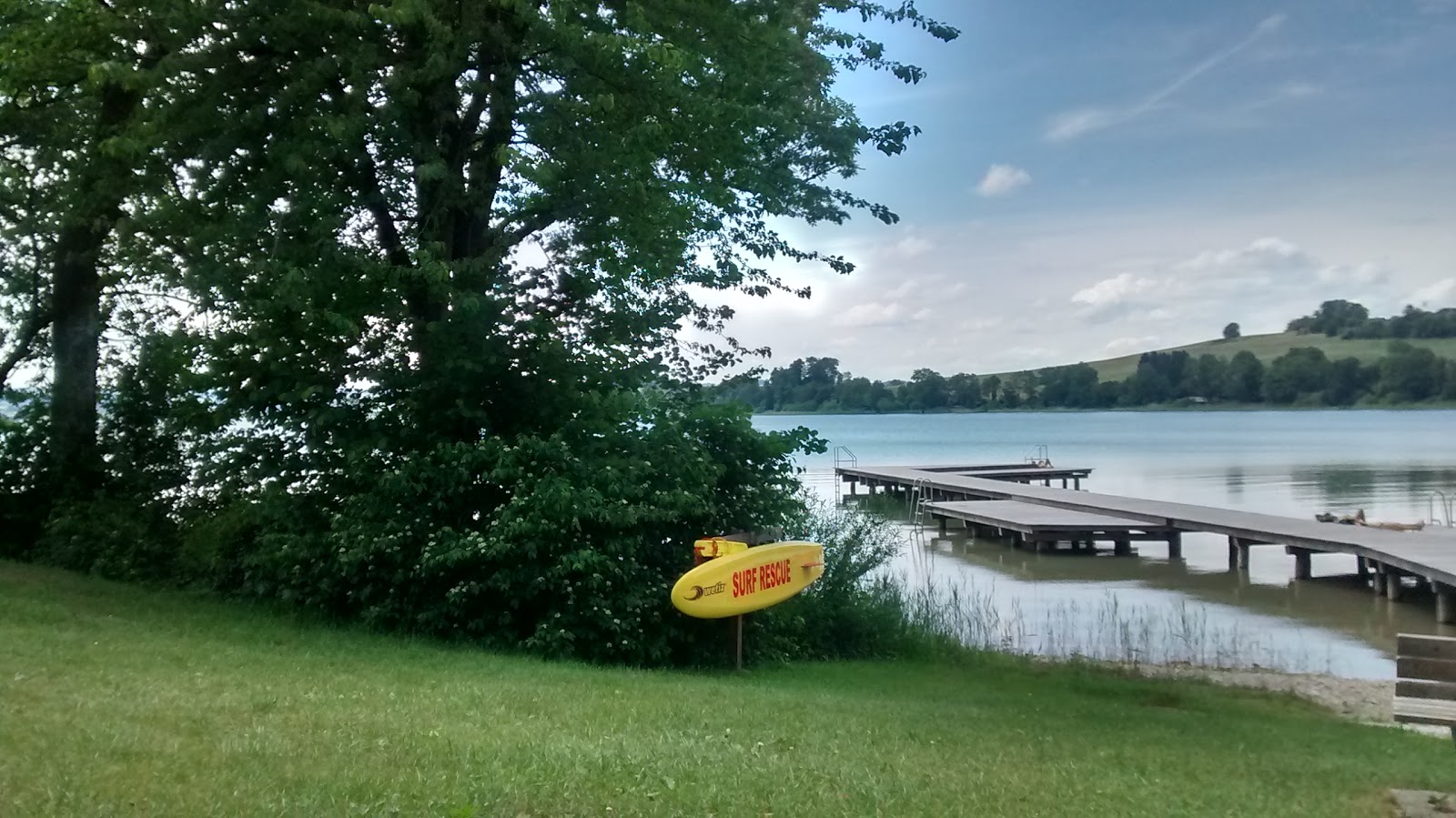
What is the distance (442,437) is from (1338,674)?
41.2ft

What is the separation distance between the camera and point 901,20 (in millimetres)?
16859

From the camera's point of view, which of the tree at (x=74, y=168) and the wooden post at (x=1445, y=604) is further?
the wooden post at (x=1445, y=604)

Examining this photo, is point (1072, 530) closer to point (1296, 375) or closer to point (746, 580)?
point (746, 580)

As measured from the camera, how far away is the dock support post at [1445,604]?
810 inches

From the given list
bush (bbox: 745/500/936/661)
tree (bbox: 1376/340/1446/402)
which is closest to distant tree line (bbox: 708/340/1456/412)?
tree (bbox: 1376/340/1446/402)

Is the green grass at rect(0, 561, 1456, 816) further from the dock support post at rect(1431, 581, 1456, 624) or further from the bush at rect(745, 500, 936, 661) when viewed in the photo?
the dock support post at rect(1431, 581, 1456, 624)

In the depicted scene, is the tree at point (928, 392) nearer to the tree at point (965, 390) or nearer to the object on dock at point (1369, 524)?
the tree at point (965, 390)

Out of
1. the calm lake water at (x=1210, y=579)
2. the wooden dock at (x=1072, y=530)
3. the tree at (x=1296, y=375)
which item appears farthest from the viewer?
the tree at (x=1296, y=375)

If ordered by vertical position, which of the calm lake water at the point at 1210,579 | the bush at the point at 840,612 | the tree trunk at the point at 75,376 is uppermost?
the tree trunk at the point at 75,376

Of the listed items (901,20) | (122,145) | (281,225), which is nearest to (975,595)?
(901,20)

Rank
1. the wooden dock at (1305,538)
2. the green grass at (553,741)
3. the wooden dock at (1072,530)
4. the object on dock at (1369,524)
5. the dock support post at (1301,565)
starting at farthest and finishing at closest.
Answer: the wooden dock at (1072,530), the object on dock at (1369,524), the dock support post at (1301,565), the wooden dock at (1305,538), the green grass at (553,741)

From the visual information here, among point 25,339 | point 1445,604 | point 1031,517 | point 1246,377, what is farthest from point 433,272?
point 1246,377

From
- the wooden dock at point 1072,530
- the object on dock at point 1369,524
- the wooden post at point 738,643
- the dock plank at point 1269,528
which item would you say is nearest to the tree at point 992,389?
the dock plank at point 1269,528

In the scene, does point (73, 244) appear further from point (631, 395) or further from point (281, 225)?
point (631, 395)
